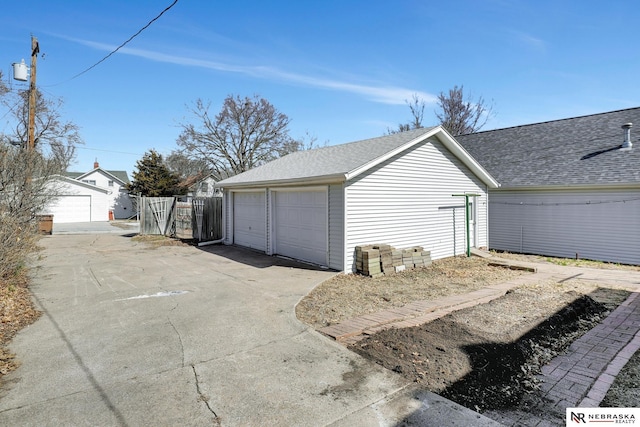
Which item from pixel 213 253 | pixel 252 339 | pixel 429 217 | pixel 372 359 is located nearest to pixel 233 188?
pixel 213 253

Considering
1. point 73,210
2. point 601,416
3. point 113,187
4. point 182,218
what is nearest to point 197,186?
point 113,187

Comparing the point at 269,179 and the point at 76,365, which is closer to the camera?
the point at 76,365

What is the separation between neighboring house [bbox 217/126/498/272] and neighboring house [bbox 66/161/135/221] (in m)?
29.6

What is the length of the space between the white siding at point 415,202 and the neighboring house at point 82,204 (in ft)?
95.6

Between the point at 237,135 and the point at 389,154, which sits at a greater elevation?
the point at 237,135

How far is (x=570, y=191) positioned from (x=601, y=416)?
11249 mm

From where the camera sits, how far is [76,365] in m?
3.82

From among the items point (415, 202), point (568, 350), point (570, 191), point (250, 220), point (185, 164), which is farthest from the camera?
point (185, 164)

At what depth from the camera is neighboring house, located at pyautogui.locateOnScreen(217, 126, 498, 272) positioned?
885cm

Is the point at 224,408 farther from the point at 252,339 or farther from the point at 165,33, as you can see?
the point at 165,33

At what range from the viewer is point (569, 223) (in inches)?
472

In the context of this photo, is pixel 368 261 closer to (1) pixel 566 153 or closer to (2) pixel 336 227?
(2) pixel 336 227

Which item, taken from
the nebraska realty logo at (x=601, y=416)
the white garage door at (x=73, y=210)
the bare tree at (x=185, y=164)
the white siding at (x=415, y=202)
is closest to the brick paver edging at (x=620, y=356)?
the nebraska realty logo at (x=601, y=416)

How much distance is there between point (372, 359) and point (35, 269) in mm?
9979
